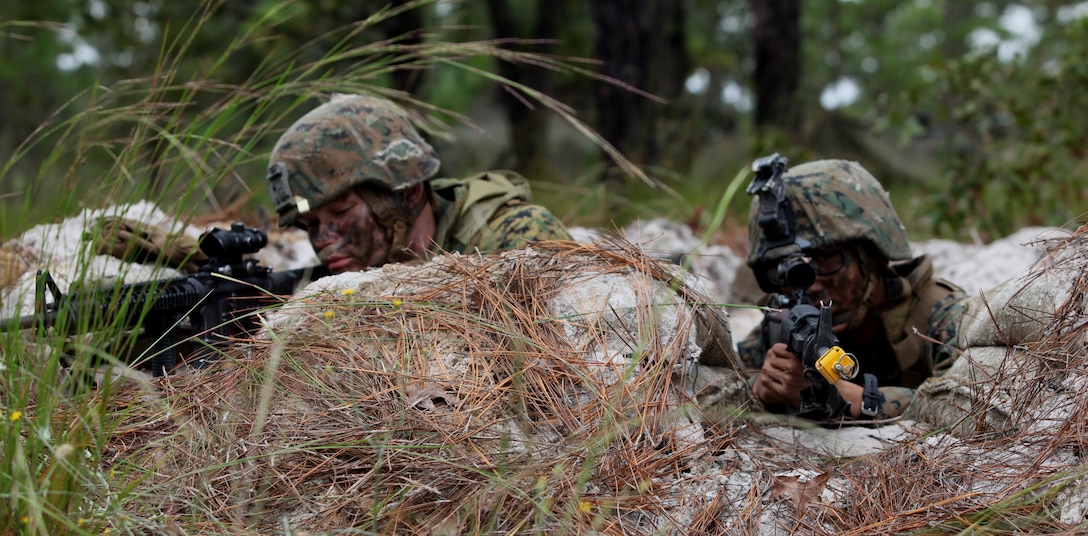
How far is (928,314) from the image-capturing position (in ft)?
11.0

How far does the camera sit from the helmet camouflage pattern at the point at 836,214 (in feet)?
10.5

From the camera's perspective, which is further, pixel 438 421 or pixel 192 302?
pixel 192 302

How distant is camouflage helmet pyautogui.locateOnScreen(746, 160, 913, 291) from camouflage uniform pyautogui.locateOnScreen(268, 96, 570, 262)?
2.76ft

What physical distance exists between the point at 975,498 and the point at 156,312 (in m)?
2.21

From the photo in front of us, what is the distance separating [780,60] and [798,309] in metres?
6.01

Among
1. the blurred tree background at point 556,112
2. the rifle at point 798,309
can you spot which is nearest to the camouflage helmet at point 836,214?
the rifle at point 798,309

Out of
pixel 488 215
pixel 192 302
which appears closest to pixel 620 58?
pixel 488 215

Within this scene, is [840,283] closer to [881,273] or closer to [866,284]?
[866,284]

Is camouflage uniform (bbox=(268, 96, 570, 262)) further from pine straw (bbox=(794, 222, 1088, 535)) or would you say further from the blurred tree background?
pine straw (bbox=(794, 222, 1088, 535))

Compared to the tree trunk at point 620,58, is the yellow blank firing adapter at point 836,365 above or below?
below

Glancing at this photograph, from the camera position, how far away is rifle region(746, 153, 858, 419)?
7.96ft

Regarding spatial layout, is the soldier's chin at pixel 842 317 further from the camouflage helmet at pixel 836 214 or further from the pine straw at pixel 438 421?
the pine straw at pixel 438 421

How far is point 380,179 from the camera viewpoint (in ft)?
11.7

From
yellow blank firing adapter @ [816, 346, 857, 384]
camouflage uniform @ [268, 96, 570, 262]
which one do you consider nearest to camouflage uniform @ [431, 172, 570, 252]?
camouflage uniform @ [268, 96, 570, 262]
